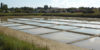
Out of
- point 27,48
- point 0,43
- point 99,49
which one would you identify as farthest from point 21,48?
point 99,49

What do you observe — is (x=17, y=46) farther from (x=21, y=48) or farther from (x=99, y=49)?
(x=99, y=49)

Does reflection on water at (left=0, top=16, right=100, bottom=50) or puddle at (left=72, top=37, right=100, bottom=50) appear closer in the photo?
puddle at (left=72, top=37, right=100, bottom=50)

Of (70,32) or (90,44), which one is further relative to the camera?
(70,32)

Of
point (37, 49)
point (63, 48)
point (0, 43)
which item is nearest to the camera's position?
point (37, 49)

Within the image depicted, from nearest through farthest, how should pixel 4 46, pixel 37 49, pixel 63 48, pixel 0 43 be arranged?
pixel 37 49
pixel 4 46
pixel 0 43
pixel 63 48

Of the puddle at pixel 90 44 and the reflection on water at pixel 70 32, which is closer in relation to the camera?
the puddle at pixel 90 44

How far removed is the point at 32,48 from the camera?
105 inches

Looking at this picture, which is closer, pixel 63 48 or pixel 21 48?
pixel 21 48

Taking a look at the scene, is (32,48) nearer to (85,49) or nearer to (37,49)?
(37,49)

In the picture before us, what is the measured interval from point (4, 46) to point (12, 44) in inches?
7.5

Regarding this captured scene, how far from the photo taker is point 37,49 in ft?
8.70

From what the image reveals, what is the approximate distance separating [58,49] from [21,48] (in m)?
1.04

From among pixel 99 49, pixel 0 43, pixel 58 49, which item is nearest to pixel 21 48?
pixel 0 43

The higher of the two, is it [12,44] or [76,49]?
[12,44]
